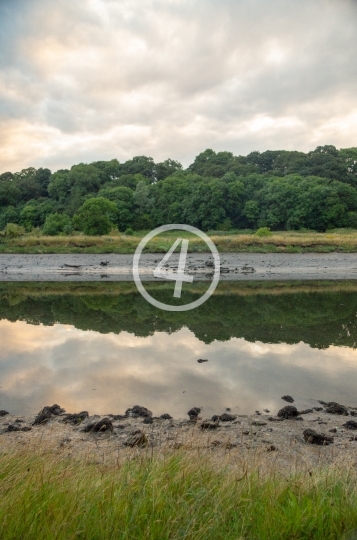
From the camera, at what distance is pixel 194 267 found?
114 feet

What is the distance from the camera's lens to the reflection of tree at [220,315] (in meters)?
13.5

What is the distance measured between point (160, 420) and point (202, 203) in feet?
220

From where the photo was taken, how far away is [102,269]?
3422 centimetres

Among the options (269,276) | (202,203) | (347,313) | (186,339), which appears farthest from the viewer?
(202,203)

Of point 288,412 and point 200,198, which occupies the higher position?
point 200,198

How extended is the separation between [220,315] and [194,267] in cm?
1809

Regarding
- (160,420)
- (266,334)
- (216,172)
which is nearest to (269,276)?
(266,334)

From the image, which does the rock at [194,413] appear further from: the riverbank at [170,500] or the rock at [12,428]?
the rock at [12,428]

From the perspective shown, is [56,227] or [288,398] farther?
[56,227]

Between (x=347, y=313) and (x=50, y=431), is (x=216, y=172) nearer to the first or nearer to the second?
(x=347, y=313)

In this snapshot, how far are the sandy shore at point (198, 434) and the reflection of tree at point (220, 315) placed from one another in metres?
5.49

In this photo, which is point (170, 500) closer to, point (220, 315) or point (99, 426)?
point (99, 426)

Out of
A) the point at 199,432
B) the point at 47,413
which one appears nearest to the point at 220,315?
the point at 47,413

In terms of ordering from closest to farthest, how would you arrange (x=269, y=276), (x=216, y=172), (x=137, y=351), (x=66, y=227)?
(x=137, y=351), (x=269, y=276), (x=66, y=227), (x=216, y=172)
